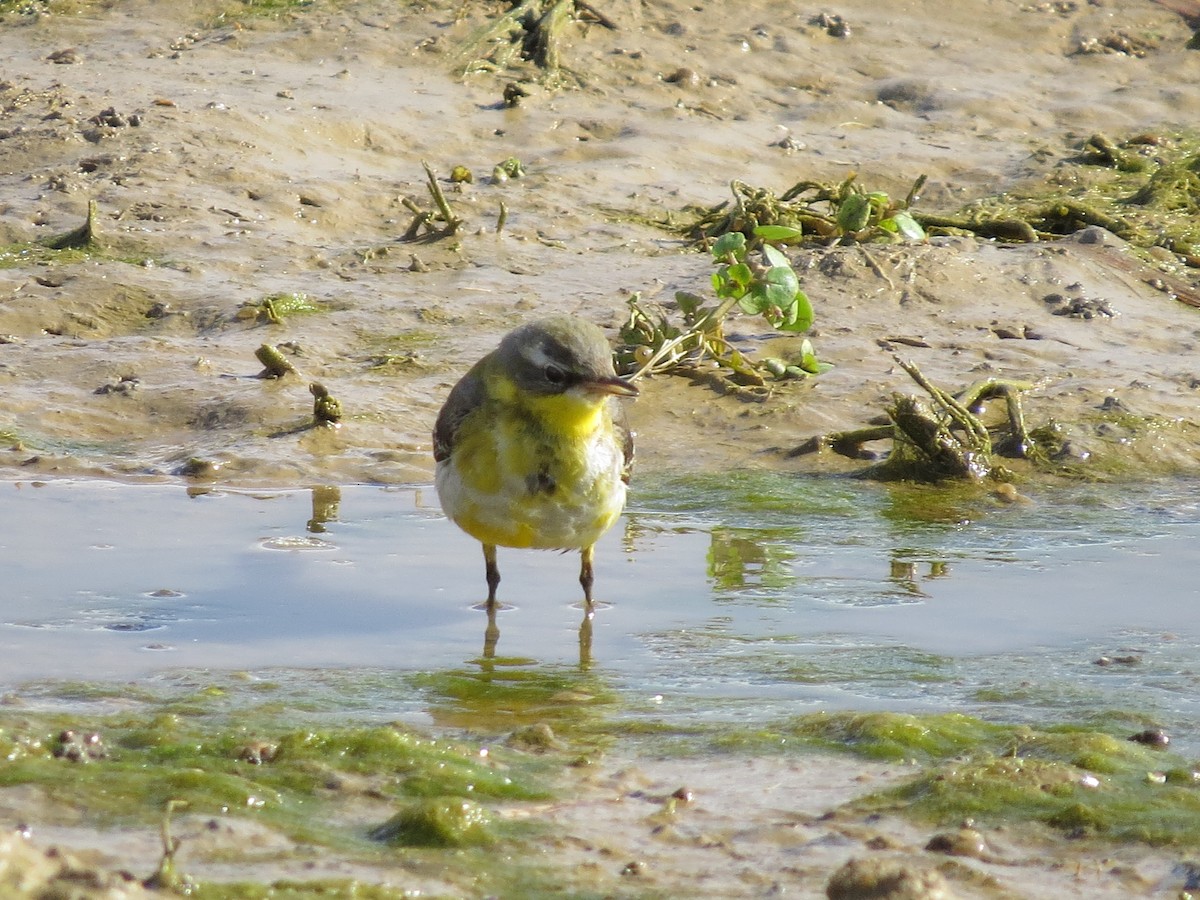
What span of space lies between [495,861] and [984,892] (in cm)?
127

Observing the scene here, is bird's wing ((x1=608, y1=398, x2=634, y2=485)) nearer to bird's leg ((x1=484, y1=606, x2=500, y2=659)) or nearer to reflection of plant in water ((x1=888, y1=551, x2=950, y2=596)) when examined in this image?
bird's leg ((x1=484, y1=606, x2=500, y2=659))

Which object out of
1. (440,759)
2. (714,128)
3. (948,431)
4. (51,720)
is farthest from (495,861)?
(714,128)

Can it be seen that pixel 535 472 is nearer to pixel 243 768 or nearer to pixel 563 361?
pixel 563 361

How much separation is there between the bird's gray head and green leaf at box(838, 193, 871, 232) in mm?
5588

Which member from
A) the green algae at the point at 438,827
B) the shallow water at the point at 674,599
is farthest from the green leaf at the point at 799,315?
the green algae at the point at 438,827

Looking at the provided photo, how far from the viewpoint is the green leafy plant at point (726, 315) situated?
35.7 ft

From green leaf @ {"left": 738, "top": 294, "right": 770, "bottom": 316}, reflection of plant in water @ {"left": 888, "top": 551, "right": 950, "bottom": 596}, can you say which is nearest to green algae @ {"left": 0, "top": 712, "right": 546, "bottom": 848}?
reflection of plant in water @ {"left": 888, "top": 551, "right": 950, "bottom": 596}

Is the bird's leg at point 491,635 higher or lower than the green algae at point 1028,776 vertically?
lower

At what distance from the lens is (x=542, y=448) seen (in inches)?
289

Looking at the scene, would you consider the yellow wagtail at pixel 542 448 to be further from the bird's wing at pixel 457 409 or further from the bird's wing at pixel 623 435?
the bird's wing at pixel 623 435

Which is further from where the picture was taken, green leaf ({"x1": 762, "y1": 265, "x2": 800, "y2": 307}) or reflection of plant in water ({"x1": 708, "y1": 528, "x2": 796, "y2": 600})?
green leaf ({"x1": 762, "y1": 265, "x2": 800, "y2": 307})

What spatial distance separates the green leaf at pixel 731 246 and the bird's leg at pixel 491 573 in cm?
358

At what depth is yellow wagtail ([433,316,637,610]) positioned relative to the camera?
729 cm

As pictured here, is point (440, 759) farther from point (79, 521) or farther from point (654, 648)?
point (79, 521)
